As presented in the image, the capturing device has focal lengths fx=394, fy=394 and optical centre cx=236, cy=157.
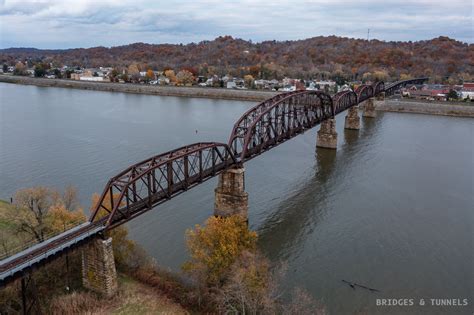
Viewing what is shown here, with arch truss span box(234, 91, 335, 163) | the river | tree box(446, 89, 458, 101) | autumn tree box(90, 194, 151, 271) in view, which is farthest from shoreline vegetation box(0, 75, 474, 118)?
autumn tree box(90, 194, 151, 271)

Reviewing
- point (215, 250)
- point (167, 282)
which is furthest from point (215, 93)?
point (215, 250)

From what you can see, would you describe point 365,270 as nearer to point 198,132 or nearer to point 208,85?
point 198,132

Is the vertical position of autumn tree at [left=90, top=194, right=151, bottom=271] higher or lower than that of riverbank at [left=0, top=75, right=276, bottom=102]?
lower

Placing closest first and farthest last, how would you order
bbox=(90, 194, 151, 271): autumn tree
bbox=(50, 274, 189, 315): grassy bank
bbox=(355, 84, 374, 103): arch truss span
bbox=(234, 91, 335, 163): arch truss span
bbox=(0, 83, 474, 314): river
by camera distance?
bbox=(50, 274, 189, 315): grassy bank < bbox=(90, 194, 151, 271): autumn tree < bbox=(0, 83, 474, 314): river < bbox=(234, 91, 335, 163): arch truss span < bbox=(355, 84, 374, 103): arch truss span

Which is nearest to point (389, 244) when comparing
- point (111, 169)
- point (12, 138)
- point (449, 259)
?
point (449, 259)

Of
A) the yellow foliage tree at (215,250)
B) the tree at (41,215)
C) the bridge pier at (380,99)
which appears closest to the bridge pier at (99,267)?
the tree at (41,215)

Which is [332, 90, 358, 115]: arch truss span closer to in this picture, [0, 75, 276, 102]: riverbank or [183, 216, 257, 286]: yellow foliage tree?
[0, 75, 276, 102]: riverbank
